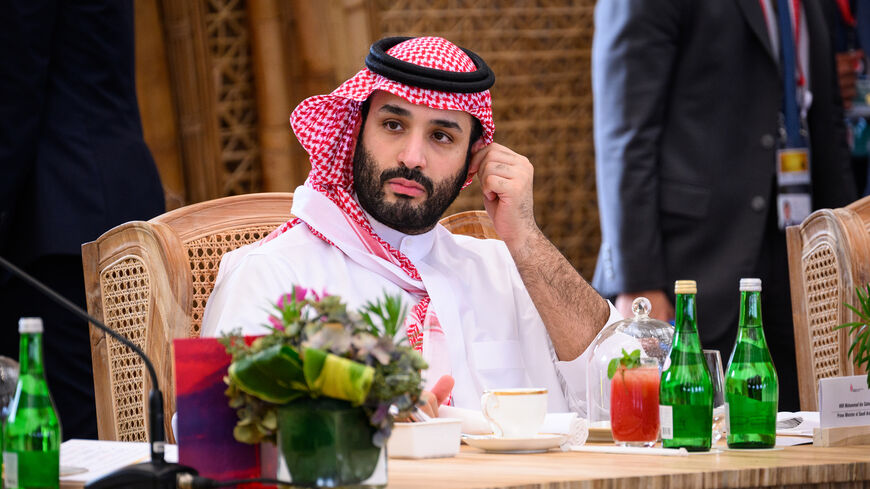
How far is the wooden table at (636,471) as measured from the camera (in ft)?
4.73

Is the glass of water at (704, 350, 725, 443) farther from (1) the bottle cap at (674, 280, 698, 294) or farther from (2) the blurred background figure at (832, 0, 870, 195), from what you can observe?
(2) the blurred background figure at (832, 0, 870, 195)

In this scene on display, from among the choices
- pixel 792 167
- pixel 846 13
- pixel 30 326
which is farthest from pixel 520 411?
pixel 846 13

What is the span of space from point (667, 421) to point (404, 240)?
1094mm

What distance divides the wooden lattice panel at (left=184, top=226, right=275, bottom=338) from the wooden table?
87 centimetres

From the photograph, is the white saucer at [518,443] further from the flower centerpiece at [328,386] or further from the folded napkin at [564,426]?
the flower centerpiece at [328,386]

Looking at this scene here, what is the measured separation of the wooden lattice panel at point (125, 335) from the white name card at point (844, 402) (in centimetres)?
121

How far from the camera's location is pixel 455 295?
2727mm

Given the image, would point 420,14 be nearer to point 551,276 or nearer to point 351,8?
point 351,8

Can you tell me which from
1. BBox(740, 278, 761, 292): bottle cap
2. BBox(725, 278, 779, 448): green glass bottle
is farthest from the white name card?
BBox(740, 278, 761, 292): bottle cap

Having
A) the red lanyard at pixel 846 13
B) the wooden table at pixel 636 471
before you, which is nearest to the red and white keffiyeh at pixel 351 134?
the wooden table at pixel 636 471

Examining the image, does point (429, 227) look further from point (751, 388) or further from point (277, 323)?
point (277, 323)

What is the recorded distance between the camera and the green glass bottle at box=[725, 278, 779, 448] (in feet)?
5.90

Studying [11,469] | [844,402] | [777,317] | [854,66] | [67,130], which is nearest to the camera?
[11,469]

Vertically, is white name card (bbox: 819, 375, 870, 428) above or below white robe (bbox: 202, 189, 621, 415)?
below
